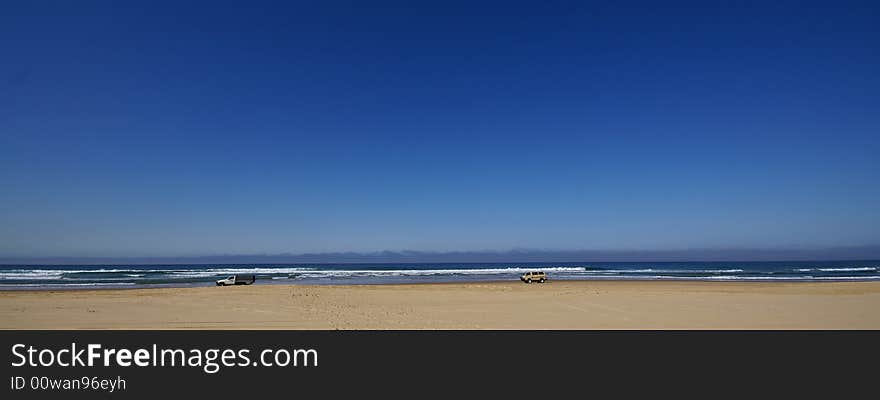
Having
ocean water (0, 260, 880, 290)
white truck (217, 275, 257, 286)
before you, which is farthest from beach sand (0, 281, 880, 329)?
ocean water (0, 260, 880, 290)

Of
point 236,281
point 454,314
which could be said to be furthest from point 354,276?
point 454,314

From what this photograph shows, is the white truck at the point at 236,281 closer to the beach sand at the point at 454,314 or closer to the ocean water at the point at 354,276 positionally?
the ocean water at the point at 354,276

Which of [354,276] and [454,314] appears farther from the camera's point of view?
[354,276]

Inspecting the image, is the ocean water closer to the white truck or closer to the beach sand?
the white truck

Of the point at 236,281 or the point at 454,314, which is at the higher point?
the point at 454,314

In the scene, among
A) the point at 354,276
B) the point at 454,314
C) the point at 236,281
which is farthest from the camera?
the point at 354,276

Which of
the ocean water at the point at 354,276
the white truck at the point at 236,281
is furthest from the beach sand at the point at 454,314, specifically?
the ocean water at the point at 354,276

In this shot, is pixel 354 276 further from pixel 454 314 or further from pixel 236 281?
pixel 454 314

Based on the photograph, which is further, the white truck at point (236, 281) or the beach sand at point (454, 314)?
the white truck at point (236, 281)

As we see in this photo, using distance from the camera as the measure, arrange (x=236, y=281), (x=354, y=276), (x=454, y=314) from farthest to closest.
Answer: (x=354, y=276) → (x=236, y=281) → (x=454, y=314)

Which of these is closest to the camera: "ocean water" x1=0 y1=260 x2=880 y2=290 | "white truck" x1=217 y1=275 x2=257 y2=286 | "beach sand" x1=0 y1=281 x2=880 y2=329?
"beach sand" x1=0 y1=281 x2=880 y2=329
